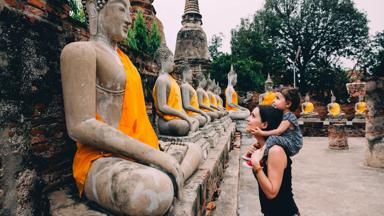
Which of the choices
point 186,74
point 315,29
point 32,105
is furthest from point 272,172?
point 315,29

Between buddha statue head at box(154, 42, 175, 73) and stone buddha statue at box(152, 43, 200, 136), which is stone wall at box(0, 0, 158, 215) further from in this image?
buddha statue head at box(154, 42, 175, 73)

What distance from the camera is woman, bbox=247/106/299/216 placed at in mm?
1830

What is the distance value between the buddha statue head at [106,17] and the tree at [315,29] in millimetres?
25290

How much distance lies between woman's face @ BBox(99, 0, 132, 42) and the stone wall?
41cm

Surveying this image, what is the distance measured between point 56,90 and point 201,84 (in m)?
5.33

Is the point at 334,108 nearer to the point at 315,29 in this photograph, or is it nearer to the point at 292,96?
the point at 292,96

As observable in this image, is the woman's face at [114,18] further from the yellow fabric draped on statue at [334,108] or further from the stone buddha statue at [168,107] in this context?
the yellow fabric draped on statue at [334,108]

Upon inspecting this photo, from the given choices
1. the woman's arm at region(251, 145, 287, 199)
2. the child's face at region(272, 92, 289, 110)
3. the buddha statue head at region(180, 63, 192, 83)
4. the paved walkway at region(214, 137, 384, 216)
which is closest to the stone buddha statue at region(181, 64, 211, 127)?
the buddha statue head at region(180, 63, 192, 83)

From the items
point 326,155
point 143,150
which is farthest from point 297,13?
point 143,150

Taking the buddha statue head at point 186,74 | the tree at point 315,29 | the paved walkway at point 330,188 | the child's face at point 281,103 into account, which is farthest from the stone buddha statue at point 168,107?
the tree at point 315,29

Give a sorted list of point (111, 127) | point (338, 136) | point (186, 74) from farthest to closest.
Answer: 1. point (338, 136)
2. point (186, 74)
3. point (111, 127)

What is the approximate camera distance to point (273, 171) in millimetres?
1839

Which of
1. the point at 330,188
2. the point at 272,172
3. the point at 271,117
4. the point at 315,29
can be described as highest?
the point at 315,29

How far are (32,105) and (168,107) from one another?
6.38 ft
